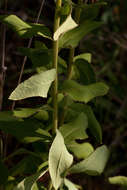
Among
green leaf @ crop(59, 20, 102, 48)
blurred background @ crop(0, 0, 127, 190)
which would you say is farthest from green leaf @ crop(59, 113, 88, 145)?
blurred background @ crop(0, 0, 127, 190)

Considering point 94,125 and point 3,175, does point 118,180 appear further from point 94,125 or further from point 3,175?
point 3,175

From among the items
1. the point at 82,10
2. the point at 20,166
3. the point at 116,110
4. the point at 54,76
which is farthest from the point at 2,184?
the point at 116,110

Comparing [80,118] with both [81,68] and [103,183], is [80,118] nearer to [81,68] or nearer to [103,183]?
[81,68]

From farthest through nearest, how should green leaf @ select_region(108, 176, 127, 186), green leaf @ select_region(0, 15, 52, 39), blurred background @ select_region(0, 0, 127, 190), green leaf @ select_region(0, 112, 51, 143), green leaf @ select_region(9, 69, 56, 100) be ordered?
blurred background @ select_region(0, 0, 127, 190)
green leaf @ select_region(108, 176, 127, 186)
green leaf @ select_region(0, 112, 51, 143)
green leaf @ select_region(0, 15, 52, 39)
green leaf @ select_region(9, 69, 56, 100)

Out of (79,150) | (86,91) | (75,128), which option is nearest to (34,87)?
(86,91)

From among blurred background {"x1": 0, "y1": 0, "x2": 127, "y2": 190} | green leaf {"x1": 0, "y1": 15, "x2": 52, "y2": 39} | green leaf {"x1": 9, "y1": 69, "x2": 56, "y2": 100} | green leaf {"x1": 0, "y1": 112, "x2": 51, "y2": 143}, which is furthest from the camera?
blurred background {"x1": 0, "y1": 0, "x2": 127, "y2": 190}

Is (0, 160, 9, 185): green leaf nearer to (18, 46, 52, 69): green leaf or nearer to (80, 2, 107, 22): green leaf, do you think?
(18, 46, 52, 69): green leaf
